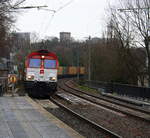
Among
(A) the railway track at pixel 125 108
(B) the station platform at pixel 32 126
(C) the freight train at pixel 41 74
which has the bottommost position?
(A) the railway track at pixel 125 108

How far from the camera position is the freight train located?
2520cm

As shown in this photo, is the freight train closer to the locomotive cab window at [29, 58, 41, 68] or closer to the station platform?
the locomotive cab window at [29, 58, 41, 68]

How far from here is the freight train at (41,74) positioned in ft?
82.7

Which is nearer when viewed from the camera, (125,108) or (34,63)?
(125,108)

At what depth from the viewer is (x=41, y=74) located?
83.5 feet

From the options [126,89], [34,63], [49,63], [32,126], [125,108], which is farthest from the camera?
[126,89]

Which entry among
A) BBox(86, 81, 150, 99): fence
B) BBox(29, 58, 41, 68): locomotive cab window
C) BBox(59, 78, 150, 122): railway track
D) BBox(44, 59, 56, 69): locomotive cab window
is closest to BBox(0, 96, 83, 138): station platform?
BBox(59, 78, 150, 122): railway track

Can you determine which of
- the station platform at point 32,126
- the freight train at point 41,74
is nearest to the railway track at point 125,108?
the freight train at point 41,74

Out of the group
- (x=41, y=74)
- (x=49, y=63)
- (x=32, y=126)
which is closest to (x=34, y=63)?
(x=41, y=74)

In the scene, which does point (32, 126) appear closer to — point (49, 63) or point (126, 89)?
point (49, 63)

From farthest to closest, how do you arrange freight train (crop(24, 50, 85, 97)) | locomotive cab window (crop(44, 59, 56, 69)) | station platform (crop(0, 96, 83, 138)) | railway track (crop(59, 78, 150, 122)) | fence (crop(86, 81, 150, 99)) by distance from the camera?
locomotive cab window (crop(44, 59, 56, 69)) < freight train (crop(24, 50, 85, 97)) < fence (crop(86, 81, 150, 99)) < railway track (crop(59, 78, 150, 122)) < station platform (crop(0, 96, 83, 138))

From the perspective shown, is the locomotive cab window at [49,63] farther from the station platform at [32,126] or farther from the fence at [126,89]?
the station platform at [32,126]

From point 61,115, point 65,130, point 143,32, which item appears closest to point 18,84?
point 143,32

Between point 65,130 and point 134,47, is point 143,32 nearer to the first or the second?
point 134,47
